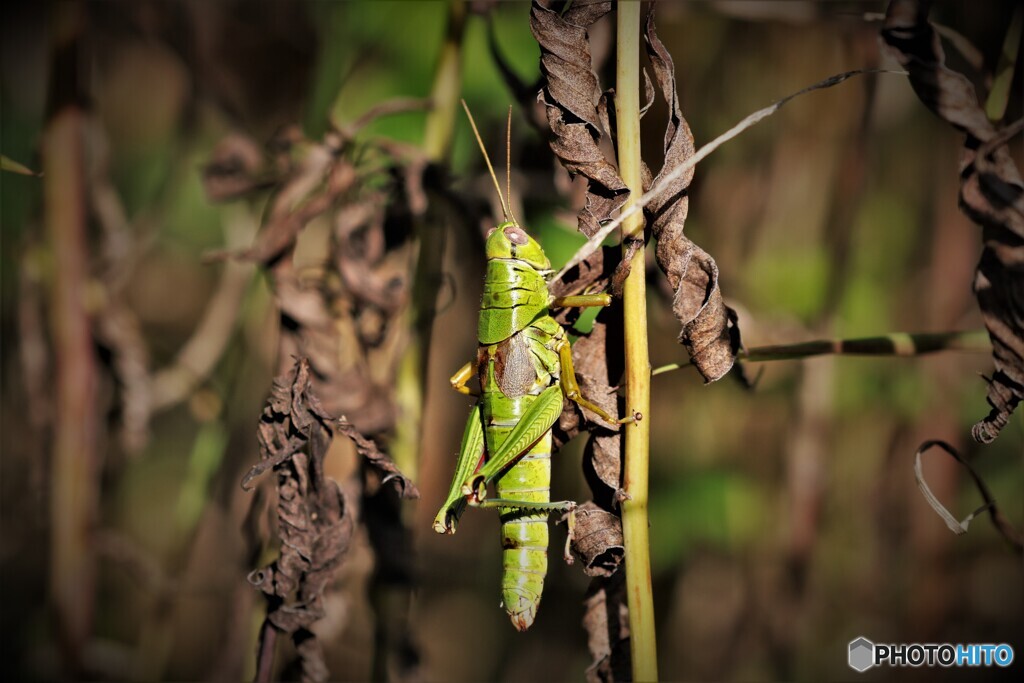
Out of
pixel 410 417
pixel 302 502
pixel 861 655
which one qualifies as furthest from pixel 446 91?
pixel 861 655

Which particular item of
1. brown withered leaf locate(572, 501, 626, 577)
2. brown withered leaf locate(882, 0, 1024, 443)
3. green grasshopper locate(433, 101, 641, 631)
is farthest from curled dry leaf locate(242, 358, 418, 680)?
brown withered leaf locate(882, 0, 1024, 443)

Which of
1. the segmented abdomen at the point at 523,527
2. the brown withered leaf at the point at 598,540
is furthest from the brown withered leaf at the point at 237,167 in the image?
the brown withered leaf at the point at 598,540

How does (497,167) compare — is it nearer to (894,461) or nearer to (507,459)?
(507,459)

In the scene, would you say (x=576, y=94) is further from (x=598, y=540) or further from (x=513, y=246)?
(x=598, y=540)

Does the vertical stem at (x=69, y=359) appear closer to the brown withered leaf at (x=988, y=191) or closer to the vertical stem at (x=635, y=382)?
the vertical stem at (x=635, y=382)

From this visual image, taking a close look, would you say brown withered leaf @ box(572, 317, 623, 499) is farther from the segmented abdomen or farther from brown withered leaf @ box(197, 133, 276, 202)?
brown withered leaf @ box(197, 133, 276, 202)

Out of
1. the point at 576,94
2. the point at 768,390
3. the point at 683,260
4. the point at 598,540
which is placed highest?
the point at 576,94

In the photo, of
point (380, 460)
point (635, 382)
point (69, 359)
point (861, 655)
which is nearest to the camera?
point (635, 382)
